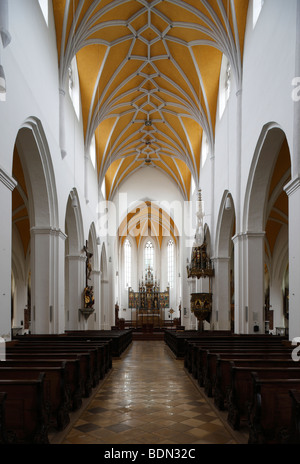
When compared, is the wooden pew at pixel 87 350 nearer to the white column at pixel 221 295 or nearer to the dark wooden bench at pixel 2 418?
the dark wooden bench at pixel 2 418

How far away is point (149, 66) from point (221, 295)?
34.8 ft

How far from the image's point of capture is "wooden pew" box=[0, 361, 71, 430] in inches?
222

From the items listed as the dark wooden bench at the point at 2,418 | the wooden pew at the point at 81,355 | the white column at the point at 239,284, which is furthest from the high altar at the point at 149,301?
the dark wooden bench at the point at 2,418

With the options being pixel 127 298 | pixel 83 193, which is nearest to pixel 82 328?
pixel 83 193

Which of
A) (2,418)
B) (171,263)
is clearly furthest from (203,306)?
(171,263)

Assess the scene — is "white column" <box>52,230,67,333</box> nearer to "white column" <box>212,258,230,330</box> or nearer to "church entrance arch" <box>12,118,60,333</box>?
"church entrance arch" <box>12,118,60,333</box>

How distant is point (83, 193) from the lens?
19.1m

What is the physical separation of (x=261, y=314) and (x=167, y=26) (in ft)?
36.0

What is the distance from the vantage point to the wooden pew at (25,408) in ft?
15.8

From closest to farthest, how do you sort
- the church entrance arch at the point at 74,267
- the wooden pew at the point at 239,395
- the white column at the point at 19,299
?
the wooden pew at the point at 239,395
the church entrance arch at the point at 74,267
the white column at the point at 19,299

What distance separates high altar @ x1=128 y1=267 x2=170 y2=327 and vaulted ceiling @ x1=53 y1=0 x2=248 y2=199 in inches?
574

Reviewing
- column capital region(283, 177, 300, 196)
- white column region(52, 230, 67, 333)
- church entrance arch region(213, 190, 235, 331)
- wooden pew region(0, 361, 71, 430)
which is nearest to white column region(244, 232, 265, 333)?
church entrance arch region(213, 190, 235, 331)

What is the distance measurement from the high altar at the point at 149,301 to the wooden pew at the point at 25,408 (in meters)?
30.3

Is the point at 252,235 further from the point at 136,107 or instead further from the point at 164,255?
the point at 164,255
